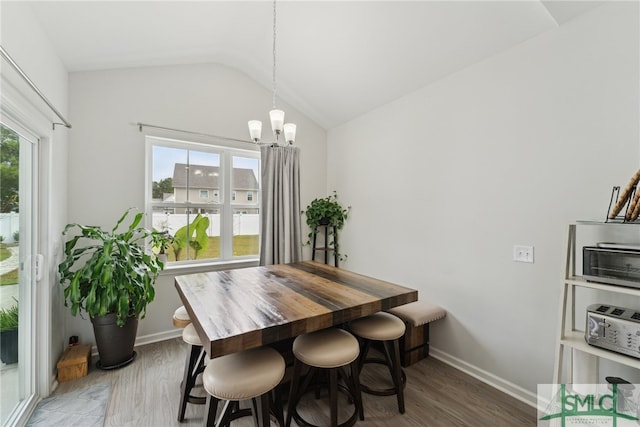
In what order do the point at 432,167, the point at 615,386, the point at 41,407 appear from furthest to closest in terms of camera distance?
the point at 432,167
the point at 41,407
the point at 615,386

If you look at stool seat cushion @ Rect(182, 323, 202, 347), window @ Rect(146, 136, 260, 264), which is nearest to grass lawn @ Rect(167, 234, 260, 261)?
window @ Rect(146, 136, 260, 264)

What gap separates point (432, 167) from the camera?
8.58 feet

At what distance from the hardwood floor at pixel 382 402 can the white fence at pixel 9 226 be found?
1.27 m

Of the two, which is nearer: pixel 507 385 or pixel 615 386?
pixel 615 386

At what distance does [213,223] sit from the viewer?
3.38 m

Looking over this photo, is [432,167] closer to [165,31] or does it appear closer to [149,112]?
[165,31]

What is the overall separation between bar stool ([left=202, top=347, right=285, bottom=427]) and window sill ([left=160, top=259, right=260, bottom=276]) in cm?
193

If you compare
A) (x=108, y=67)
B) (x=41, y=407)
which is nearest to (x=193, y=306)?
(x=41, y=407)

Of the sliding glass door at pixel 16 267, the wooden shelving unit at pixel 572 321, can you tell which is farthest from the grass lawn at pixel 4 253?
the wooden shelving unit at pixel 572 321

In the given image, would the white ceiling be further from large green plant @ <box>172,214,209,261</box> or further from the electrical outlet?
large green plant @ <box>172,214,209,261</box>

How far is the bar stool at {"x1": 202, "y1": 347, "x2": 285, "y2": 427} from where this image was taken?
125 cm

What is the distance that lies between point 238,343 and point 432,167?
7.41 feet

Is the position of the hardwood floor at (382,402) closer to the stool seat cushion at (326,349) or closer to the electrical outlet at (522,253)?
the stool seat cushion at (326,349)

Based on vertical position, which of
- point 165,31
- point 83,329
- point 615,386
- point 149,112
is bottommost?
point 83,329
